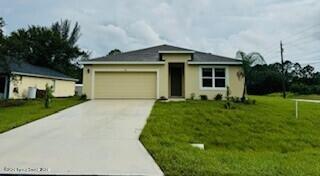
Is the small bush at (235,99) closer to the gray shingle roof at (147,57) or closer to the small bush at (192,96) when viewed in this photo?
the small bush at (192,96)

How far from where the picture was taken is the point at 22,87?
27.6 m

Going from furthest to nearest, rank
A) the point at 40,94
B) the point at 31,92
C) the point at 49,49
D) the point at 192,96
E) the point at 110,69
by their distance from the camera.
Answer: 1. the point at 49,49
2. the point at 40,94
3. the point at 31,92
4. the point at 110,69
5. the point at 192,96

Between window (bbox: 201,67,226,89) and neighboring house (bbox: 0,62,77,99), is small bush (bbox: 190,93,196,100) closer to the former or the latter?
window (bbox: 201,67,226,89)

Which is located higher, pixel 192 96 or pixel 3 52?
pixel 3 52

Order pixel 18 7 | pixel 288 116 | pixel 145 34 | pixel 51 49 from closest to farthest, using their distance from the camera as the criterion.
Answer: pixel 288 116
pixel 18 7
pixel 145 34
pixel 51 49

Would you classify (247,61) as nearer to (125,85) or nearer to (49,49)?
(125,85)

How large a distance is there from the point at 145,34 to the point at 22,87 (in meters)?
12.4

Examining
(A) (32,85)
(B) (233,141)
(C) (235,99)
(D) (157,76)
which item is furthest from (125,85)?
(B) (233,141)

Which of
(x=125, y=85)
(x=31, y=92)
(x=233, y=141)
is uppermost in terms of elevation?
(x=125, y=85)

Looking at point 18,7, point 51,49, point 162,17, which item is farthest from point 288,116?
point 51,49

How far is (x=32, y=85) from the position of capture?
29094 millimetres

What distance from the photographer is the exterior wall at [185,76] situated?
72.3 ft

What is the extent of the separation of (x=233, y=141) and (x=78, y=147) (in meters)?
5.15

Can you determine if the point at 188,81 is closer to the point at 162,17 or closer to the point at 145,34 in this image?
the point at 162,17
